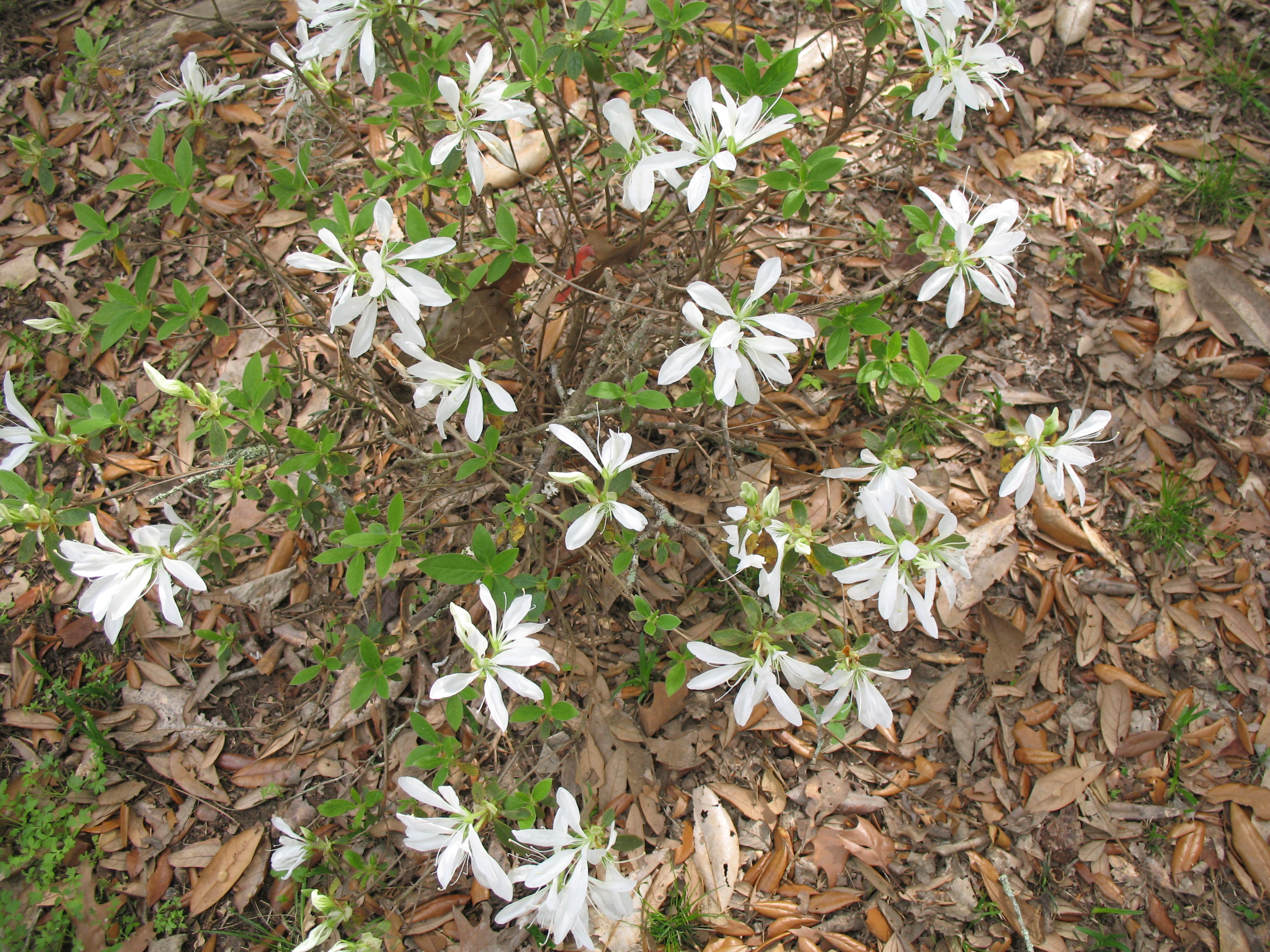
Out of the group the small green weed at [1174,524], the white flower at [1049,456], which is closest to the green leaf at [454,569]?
the white flower at [1049,456]

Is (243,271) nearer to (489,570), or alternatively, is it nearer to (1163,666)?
(489,570)

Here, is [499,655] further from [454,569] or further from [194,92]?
[194,92]

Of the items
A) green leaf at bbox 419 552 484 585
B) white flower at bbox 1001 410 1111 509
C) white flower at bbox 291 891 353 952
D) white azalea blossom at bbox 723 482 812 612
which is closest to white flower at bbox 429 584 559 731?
green leaf at bbox 419 552 484 585

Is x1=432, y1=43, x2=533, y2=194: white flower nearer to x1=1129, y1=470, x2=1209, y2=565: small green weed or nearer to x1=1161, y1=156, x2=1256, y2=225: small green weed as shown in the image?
x1=1129, y1=470, x2=1209, y2=565: small green weed

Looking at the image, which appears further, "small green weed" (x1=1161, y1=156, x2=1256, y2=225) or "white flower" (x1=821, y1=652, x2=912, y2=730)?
"small green weed" (x1=1161, y1=156, x2=1256, y2=225)

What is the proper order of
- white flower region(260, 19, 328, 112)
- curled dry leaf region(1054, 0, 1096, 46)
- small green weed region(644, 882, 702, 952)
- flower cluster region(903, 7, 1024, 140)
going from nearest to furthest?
flower cluster region(903, 7, 1024, 140), white flower region(260, 19, 328, 112), small green weed region(644, 882, 702, 952), curled dry leaf region(1054, 0, 1096, 46)

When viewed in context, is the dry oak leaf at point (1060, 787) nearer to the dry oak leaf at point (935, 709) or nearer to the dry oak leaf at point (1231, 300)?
the dry oak leaf at point (935, 709)
